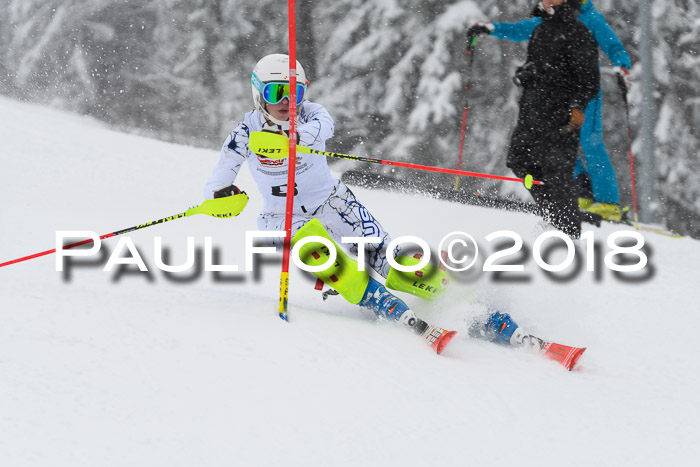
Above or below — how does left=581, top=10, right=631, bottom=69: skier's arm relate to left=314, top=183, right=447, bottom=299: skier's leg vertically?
above

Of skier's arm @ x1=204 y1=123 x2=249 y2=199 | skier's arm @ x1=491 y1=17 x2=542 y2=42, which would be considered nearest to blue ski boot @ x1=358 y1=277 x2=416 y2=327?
skier's arm @ x1=204 y1=123 x2=249 y2=199

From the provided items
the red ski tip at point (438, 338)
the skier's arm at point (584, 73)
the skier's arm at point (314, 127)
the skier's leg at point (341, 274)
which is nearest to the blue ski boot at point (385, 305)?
the skier's leg at point (341, 274)

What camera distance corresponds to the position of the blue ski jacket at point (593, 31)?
618cm

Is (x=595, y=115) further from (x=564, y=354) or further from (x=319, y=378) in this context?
(x=319, y=378)

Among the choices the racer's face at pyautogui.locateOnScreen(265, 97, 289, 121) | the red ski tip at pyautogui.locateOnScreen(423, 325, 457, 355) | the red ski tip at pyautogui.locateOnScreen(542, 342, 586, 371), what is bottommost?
the red ski tip at pyautogui.locateOnScreen(542, 342, 586, 371)

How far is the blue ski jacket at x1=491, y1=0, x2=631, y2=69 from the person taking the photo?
6.18 meters

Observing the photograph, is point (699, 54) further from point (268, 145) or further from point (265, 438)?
point (265, 438)

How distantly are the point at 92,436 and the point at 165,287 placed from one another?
2.06 m

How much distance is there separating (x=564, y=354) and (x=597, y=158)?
3.51 metres

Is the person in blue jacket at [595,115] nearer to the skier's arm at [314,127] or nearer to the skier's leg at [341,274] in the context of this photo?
the skier's arm at [314,127]

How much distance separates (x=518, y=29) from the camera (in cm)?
627

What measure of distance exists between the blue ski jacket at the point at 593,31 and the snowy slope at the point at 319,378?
7.12 ft

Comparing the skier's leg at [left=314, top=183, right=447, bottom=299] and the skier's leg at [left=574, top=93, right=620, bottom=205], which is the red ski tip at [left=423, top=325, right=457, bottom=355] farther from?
the skier's leg at [left=574, top=93, right=620, bottom=205]

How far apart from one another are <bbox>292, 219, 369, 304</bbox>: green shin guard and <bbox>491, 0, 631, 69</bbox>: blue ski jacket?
3.19m
